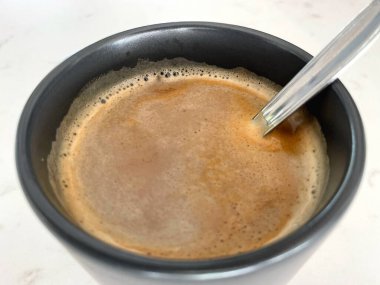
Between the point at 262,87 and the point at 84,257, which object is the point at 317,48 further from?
the point at 84,257

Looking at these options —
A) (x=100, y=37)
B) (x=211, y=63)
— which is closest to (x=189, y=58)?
(x=211, y=63)

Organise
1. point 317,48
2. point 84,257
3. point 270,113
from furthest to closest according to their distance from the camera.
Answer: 1. point 317,48
2. point 270,113
3. point 84,257

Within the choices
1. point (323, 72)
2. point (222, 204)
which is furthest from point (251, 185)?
point (323, 72)

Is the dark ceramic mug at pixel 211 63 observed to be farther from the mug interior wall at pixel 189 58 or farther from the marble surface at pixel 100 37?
the marble surface at pixel 100 37

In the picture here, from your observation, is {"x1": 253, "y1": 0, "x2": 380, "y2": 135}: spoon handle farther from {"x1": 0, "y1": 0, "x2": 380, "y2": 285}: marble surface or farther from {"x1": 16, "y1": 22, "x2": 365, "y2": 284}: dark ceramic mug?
{"x1": 0, "y1": 0, "x2": 380, "y2": 285}: marble surface

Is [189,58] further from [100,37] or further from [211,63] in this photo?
[100,37]

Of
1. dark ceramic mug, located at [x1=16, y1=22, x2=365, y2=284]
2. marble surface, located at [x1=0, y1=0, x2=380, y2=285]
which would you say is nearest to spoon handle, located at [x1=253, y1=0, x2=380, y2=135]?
dark ceramic mug, located at [x1=16, y1=22, x2=365, y2=284]
